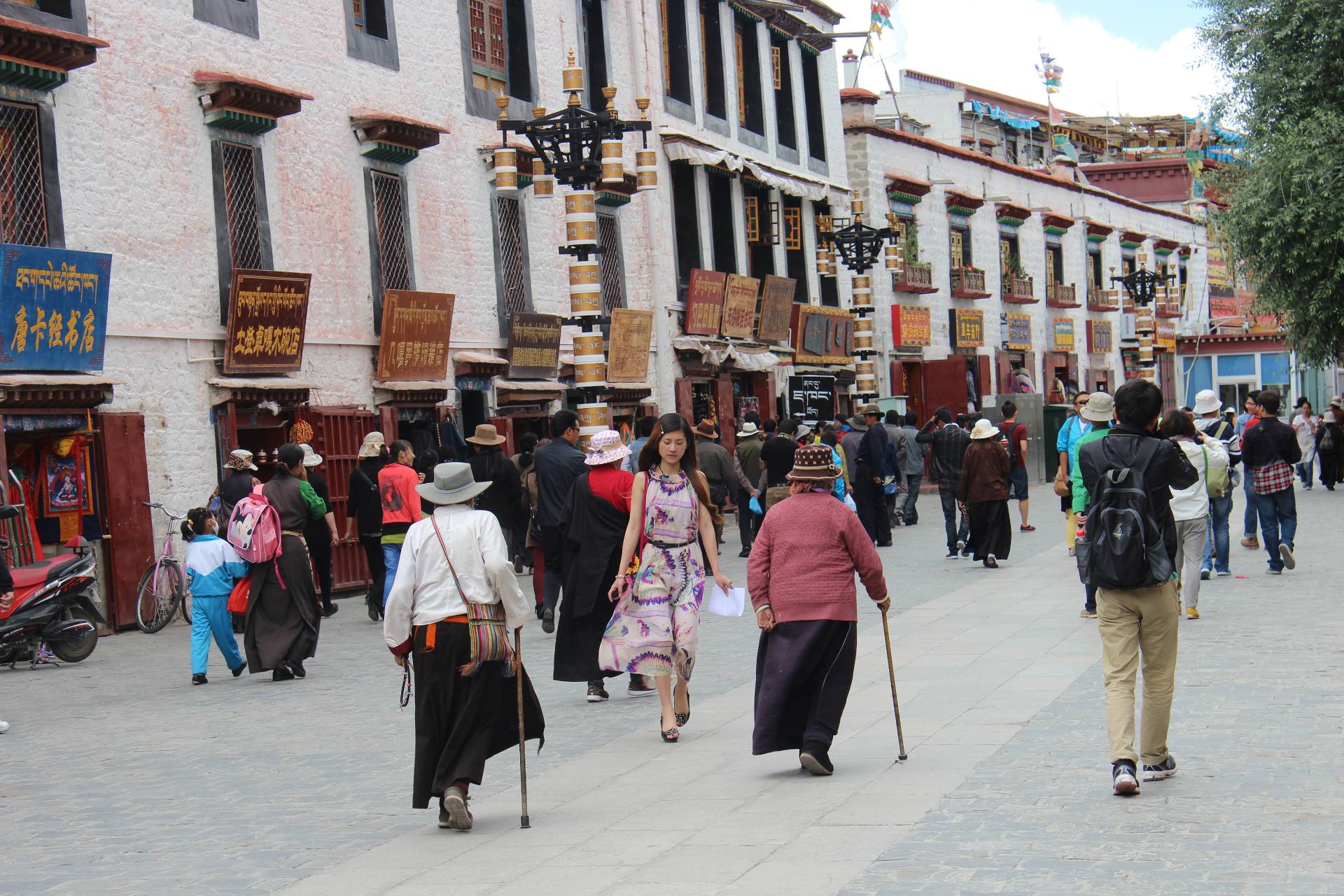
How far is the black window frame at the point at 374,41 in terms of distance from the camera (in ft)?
65.4

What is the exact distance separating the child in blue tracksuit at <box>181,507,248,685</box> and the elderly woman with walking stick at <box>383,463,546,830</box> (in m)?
5.12

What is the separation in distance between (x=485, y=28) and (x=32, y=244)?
9300 millimetres

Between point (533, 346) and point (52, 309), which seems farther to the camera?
point (533, 346)

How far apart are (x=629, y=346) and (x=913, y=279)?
11878mm

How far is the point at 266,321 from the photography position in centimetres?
1772

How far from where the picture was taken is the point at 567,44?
24859 mm

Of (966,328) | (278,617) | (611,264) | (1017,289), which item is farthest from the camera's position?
(1017,289)

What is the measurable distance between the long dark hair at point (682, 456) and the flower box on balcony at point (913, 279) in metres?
25.5

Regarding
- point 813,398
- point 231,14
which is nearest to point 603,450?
point 231,14

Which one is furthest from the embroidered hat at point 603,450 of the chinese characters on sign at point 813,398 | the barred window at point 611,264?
the chinese characters on sign at point 813,398

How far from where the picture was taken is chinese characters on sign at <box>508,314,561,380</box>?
2267 centimetres

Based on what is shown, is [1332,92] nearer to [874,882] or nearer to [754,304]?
[754,304]

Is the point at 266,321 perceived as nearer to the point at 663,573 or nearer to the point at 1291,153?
the point at 663,573

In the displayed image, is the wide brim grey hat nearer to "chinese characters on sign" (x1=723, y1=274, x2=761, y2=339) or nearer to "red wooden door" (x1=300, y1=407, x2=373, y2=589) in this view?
"red wooden door" (x1=300, y1=407, x2=373, y2=589)
